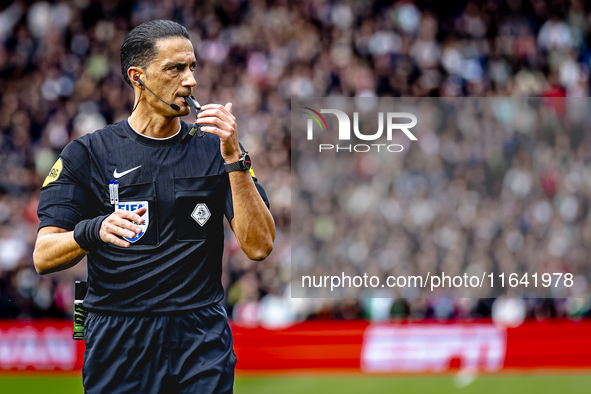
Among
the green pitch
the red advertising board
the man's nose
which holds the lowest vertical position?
the green pitch

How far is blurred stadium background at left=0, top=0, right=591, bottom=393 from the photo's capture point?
8508 millimetres

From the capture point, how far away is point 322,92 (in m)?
11.5

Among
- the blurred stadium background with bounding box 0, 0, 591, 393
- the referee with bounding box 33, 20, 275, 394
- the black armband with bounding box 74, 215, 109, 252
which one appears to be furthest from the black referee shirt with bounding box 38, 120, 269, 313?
the blurred stadium background with bounding box 0, 0, 591, 393

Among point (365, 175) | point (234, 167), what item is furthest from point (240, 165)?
point (365, 175)

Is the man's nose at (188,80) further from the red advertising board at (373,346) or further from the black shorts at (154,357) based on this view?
the red advertising board at (373,346)

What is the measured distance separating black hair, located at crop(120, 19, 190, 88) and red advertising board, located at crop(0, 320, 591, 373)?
6.30 meters

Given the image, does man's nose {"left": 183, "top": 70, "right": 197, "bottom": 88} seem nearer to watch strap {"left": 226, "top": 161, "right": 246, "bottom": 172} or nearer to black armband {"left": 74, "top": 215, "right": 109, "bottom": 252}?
watch strap {"left": 226, "top": 161, "right": 246, "bottom": 172}

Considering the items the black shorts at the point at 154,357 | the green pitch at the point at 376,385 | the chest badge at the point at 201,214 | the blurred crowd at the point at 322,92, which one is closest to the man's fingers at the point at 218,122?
the chest badge at the point at 201,214

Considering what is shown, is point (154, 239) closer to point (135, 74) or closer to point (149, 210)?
point (149, 210)

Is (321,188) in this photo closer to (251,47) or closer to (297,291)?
(297,291)

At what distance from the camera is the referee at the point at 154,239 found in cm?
262

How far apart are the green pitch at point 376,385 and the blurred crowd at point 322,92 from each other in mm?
982

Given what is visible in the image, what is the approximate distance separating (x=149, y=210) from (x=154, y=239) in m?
0.12

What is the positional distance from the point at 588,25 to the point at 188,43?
477 inches
